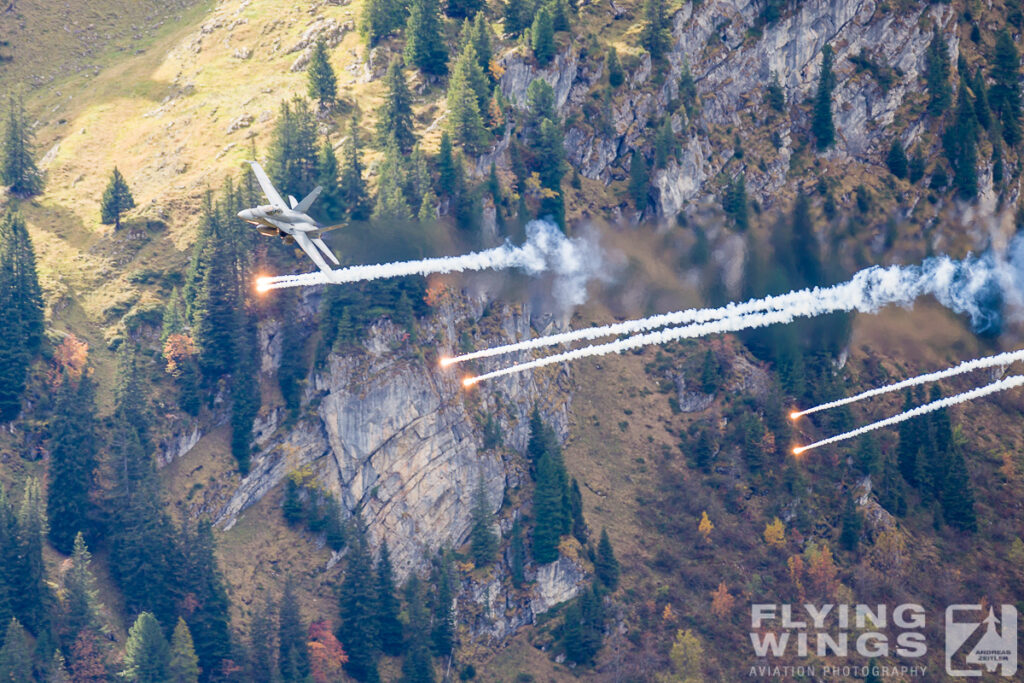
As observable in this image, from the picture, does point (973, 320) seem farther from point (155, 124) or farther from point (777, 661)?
point (155, 124)

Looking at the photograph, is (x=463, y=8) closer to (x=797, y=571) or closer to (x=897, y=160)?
(x=897, y=160)

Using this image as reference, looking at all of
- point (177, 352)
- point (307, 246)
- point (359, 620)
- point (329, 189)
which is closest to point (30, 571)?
point (359, 620)

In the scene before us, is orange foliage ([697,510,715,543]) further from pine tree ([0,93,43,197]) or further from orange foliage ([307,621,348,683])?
pine tree ([0,93,43,197])

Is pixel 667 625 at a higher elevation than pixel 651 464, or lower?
lower

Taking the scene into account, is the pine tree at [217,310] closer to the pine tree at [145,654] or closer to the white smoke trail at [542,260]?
the white smoke trail at [542,260]

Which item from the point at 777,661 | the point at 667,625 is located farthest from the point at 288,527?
the point at 777,661

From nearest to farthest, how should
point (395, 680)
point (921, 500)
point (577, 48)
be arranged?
point (395, 680) → point (921, 500) → point (577, 48)

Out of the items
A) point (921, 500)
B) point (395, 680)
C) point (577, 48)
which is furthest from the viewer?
point (577, 48)
